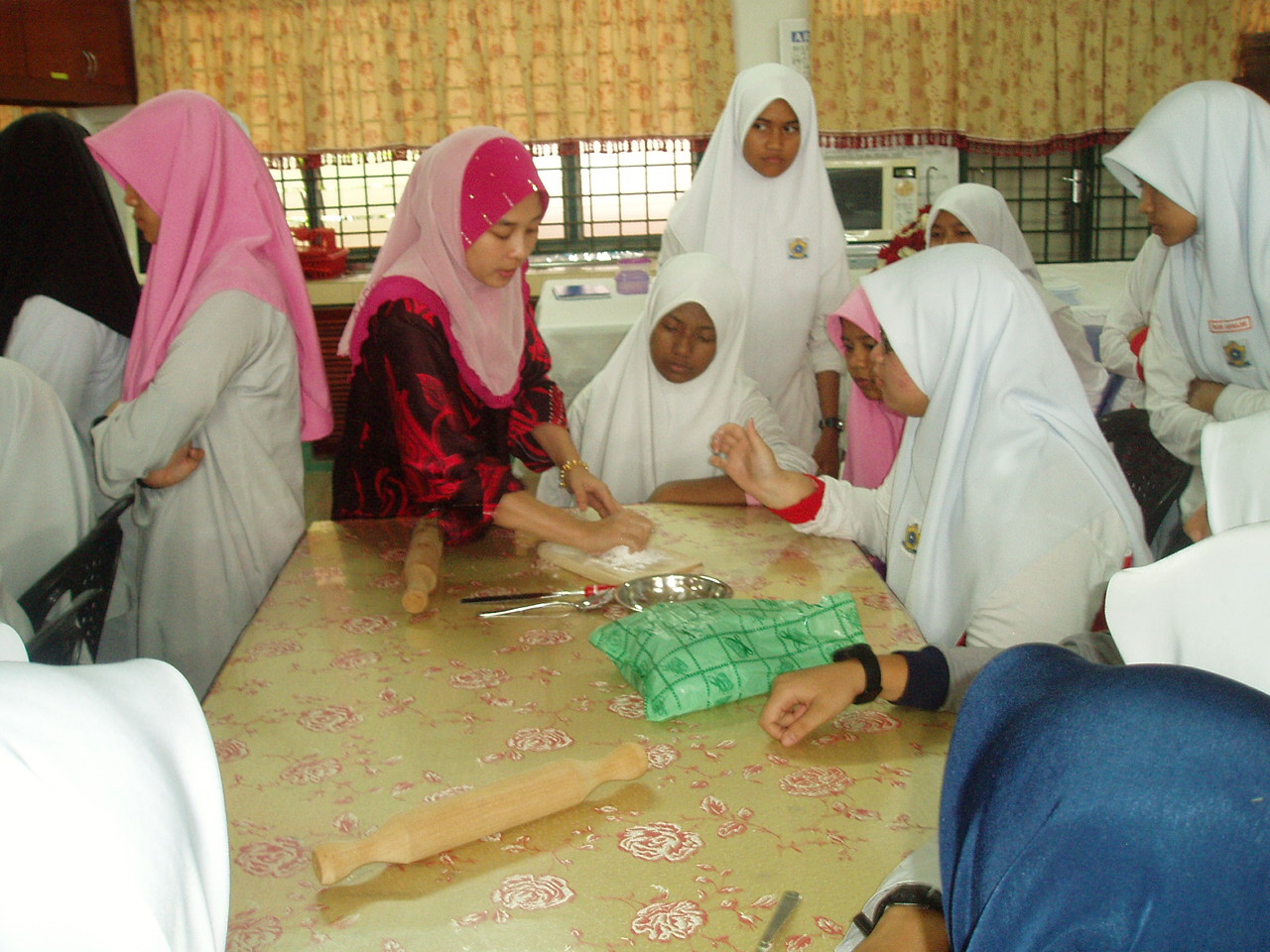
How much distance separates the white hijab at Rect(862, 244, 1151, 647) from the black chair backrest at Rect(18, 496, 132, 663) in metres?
1.20

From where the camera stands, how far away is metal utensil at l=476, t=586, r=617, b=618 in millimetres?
1475

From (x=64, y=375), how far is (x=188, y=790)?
6.03 ft

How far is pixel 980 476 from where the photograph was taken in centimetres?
158

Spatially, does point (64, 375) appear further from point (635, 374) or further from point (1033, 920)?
point (1033, 920)

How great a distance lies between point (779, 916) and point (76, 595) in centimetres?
129

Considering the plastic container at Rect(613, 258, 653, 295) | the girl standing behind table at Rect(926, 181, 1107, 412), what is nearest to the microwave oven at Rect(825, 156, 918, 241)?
the plastic container at Rect(613, 258, 653, 295)

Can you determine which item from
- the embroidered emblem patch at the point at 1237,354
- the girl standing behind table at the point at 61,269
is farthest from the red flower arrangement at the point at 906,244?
the girl standing behind table at the point at 61,269

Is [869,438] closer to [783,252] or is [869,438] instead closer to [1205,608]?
[783,252]

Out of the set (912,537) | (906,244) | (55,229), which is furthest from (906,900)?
(906,244)

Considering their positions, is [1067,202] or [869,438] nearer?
[869,438]


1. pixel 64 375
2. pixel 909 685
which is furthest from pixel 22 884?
pixel 64 375

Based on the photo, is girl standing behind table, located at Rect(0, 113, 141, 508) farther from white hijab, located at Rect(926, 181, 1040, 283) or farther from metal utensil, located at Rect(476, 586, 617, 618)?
white hijab, located at Rect(926, 181, 1040, 283)

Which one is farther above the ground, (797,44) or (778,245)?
(797,44)

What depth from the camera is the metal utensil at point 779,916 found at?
2.73 feet
